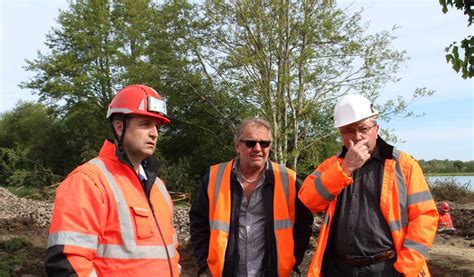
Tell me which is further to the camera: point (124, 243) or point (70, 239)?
point (124, 243)

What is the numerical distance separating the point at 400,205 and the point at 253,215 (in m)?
1.12

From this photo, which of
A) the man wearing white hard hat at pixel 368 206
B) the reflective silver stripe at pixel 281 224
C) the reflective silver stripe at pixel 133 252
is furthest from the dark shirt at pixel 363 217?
the reflective silver stripe at pixel 133 252

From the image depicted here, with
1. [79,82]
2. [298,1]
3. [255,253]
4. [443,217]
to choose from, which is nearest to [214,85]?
[298,1]

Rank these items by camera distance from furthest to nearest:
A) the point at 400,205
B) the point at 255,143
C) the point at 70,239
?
the point at 255,143 → the point at 400,205 → the point at 70,239

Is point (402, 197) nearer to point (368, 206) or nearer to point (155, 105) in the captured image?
point (368, 206)

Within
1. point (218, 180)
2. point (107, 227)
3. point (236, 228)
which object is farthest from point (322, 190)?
point (107, 227)

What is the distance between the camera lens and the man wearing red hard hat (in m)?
2.32

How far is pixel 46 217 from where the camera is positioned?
15.3 m

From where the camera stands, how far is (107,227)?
8.17ft

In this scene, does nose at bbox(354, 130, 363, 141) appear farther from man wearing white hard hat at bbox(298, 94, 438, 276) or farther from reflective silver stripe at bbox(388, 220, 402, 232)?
reflective silver stripe at bbox(388, 220, 402, 232)

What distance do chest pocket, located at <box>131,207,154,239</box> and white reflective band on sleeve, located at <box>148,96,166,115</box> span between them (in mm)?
574

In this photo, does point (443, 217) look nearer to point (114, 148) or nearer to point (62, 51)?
point (114, 148)

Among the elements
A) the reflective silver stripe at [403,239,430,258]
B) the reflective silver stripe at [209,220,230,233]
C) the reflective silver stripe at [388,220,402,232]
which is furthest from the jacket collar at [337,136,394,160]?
the reflective silver stripe at [209,220,230,233]

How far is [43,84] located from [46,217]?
24.6 metres
